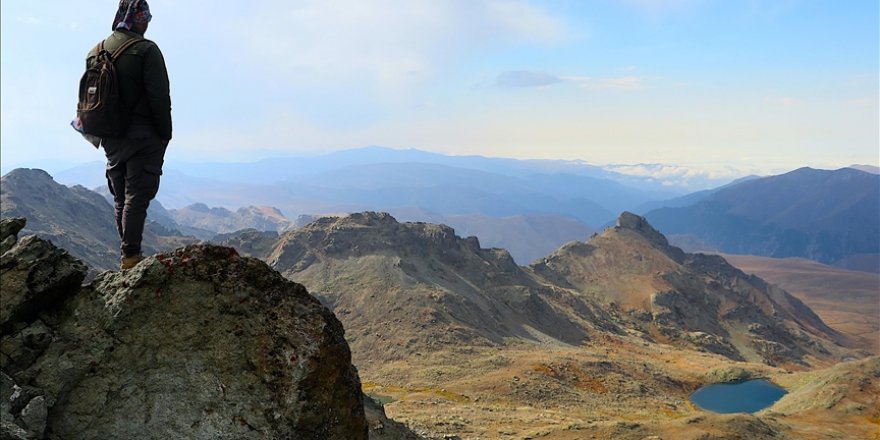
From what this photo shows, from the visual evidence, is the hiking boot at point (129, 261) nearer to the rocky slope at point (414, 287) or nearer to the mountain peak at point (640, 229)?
the rocky slope at point (414, 287)

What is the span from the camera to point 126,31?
7391 mm

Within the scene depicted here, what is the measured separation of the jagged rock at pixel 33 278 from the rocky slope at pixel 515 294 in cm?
5234

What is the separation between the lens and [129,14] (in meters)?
7.44

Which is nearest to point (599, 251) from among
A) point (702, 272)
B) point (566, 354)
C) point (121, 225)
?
point (702, 272)

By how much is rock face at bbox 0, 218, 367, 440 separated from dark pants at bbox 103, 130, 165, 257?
784 mm

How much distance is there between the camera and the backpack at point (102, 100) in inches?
275

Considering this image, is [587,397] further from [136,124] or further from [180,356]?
[136,124]

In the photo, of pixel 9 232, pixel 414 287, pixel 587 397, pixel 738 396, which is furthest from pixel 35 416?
pixel 738 396

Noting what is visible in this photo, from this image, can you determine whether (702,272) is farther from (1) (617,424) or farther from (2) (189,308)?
(2) (189,308)

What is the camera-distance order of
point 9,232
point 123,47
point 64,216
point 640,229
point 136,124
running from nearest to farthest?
1. point 9,232
2. point 123,47
3. point 136,124
4. point 64,216
5. point 640,229

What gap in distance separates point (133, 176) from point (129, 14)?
2252mm

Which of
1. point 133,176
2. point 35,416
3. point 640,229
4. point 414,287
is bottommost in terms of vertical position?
point 414,287

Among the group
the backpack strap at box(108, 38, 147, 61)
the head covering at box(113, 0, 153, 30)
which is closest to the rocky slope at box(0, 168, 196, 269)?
the head covering at box(113, 0, 153, 30)

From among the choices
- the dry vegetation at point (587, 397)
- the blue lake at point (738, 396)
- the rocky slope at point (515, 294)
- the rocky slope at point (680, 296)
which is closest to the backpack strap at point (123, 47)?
the dry vegetation at point (587, 397)
